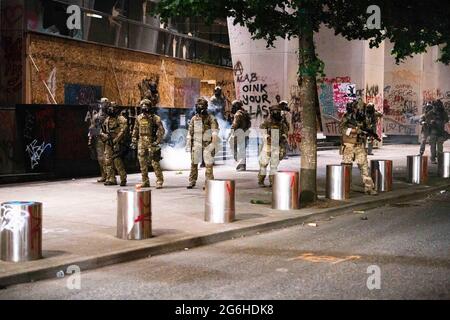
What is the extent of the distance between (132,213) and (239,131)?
33.8 feet

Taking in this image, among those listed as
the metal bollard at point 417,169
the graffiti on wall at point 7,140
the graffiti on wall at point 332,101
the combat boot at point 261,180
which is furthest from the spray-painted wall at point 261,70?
the graffiti on wall at point 7,140

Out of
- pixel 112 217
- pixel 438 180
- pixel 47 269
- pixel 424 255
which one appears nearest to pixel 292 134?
pixel 438 180

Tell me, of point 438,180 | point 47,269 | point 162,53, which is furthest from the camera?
point 162,53

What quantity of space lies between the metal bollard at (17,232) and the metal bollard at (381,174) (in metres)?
9.51

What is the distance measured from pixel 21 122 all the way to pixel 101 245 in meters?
8.74

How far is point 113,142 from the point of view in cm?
1545

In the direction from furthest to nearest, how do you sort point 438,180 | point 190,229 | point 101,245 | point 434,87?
point 434,87 → point 438,180 → point 190,229 → point 101,245

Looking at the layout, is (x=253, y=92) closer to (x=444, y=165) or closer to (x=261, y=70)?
(x=261, y=70)

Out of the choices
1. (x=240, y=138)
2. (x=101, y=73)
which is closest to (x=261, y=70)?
(x=240, y=138)

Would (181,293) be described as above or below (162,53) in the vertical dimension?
below

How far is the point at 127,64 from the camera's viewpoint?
22.6 meters

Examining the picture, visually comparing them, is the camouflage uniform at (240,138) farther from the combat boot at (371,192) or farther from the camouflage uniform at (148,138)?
the combat boot at (371,192)

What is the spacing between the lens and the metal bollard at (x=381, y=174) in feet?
50.9
